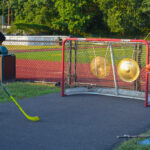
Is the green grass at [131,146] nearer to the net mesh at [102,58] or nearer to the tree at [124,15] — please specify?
the net mesh at [102,58]

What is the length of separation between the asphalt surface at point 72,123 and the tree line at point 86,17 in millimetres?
41153

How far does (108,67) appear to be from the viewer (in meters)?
8.97

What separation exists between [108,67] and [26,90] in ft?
8.17

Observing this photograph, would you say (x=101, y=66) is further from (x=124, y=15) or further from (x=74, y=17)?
(x=74, y=17)

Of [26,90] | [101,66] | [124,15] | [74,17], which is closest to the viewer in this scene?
[101,66]

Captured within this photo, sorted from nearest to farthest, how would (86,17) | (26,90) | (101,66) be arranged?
(101,66) < (26,90) < (86,17)

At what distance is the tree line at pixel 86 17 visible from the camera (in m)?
48.3

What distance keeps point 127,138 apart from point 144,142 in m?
0.37

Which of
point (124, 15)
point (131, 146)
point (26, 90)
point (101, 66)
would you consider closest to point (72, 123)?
point (131, 146)

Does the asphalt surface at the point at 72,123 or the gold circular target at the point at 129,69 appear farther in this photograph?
the gold circular target at the point at 129,69

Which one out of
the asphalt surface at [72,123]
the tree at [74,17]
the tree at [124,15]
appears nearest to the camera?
the asphalt surface at [72,123]

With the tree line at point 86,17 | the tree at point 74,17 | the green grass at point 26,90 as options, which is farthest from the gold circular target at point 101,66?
the tree at point 74,17

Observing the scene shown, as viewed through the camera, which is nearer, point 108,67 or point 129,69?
point 129,69

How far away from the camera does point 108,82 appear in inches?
386
